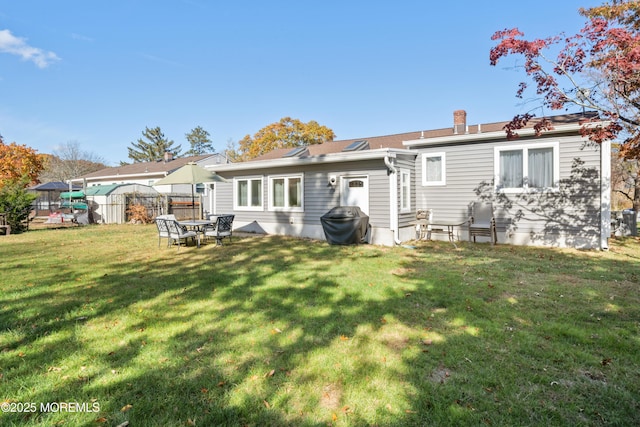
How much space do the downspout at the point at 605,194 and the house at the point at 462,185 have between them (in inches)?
0.8

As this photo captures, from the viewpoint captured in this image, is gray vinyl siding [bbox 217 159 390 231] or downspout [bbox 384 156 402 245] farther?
gray vinyl siding [bbox 217 159 390 231]

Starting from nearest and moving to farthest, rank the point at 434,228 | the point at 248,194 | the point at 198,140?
the point at 434,228 → the point at 248,194 → the point at 198,140

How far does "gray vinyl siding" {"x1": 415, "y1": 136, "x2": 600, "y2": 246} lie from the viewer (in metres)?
9.08

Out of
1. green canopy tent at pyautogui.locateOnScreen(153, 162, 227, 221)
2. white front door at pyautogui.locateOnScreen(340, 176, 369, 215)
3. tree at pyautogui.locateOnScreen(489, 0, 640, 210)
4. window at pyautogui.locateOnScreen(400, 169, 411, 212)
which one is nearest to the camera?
tree at pyautogui.locateOnScreen(489, 0, 640, 210)

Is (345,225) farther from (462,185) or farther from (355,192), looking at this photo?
(462,185)

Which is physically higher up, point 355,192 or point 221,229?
point 355,192

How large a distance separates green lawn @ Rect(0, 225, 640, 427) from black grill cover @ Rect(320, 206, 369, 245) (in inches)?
137

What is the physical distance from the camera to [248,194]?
1359 centimetres

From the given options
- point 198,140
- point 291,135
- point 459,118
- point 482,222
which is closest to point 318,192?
point 482,222

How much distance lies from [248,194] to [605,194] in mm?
11731

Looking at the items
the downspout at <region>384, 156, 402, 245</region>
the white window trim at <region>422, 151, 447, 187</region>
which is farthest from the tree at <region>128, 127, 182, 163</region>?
the downspout at <region>384, 156, 402, 245</region>

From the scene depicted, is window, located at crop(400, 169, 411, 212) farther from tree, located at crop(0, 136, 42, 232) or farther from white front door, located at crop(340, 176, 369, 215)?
tree, located at crop(0, 136, 42, 232)

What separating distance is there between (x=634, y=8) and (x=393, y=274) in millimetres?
14255

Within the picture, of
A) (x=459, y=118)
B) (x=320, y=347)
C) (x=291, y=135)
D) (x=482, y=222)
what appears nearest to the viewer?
(x=320, y=347)
